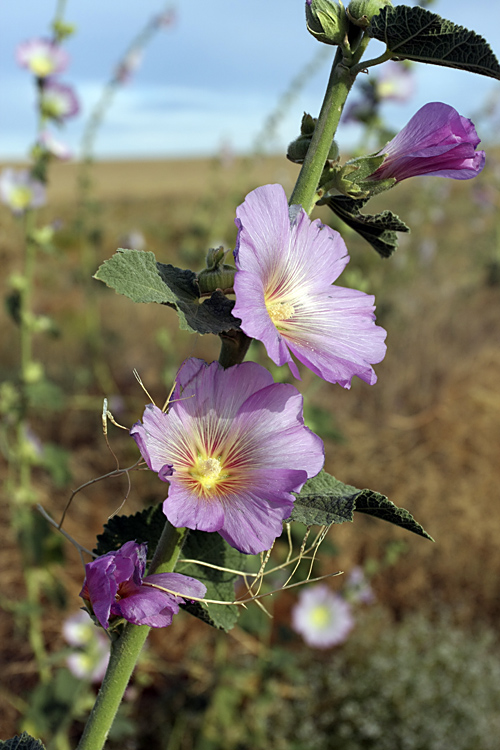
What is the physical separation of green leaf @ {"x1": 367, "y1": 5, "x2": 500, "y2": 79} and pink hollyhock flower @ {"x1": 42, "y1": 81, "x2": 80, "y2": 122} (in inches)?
72.8

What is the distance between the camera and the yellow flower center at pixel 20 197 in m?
2.22

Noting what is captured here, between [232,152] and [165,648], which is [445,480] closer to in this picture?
[165,648]

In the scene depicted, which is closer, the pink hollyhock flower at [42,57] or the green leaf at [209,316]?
the green leaf at [209,316]

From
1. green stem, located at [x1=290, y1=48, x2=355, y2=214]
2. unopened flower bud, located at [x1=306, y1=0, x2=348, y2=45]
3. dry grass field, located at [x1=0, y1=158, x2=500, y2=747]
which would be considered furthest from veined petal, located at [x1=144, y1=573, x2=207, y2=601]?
dry grass field, located at [x1=0, y1=158, x2=500, y2=747]

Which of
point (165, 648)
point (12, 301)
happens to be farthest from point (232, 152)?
point (165, 648)

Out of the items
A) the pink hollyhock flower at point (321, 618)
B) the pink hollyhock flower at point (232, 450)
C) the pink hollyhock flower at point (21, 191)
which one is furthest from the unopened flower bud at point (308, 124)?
the pink hollyhock flower at point (321, 618)

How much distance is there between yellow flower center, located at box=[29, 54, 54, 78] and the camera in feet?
7.03

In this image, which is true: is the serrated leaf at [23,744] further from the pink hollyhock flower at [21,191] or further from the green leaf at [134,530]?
the pink hollyhock flower at [21,191]

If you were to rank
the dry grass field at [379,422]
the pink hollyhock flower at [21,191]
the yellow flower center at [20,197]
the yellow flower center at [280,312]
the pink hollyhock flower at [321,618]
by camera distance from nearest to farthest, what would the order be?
the yellow flower center at [280,312] → the pink hollyhock flower at [21,191] → the yellow flower center at [20,197] → the pink hollyhock flower at [321,618] → the dry grass field at [379,422]

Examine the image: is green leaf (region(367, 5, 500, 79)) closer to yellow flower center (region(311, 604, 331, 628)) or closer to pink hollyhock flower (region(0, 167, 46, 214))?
pink hollyhock flower (region(0, 167, 46, 214))

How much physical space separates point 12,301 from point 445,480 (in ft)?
8.55

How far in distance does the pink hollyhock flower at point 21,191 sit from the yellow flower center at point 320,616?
183cm

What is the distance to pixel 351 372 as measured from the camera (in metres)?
0.53

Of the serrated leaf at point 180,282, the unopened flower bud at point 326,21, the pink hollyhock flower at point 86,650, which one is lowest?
the pink hollyhock flower at point 86,650
